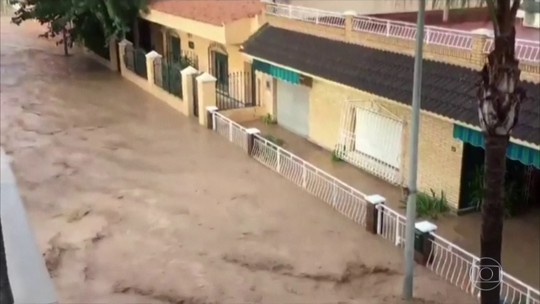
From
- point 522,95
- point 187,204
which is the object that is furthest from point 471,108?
point 187,204

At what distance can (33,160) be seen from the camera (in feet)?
56.9

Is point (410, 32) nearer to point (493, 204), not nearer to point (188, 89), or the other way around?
point (188, 89)

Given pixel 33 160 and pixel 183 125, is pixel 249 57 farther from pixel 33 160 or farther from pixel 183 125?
pixel 33 160

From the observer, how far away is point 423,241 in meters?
11.0

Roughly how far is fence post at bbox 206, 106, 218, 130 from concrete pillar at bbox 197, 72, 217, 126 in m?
0.17

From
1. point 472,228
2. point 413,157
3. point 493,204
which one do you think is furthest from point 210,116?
point 493,204

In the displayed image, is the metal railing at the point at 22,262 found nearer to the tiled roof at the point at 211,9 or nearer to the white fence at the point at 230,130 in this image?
the white fence at the point at 230,130

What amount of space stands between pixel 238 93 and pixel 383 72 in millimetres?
8415

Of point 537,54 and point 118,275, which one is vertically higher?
point 537,54

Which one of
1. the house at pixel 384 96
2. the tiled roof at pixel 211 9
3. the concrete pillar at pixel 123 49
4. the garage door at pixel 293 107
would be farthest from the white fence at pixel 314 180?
the concrete pillar at pixel 123 49

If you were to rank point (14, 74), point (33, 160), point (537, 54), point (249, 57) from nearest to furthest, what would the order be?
point (537, 54), point (33, 160), point (249, 57), point (14, 74)

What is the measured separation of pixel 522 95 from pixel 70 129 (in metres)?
15.5

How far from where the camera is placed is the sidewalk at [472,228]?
11.5 metres

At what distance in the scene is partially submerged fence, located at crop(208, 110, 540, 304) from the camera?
10062 millimetres
